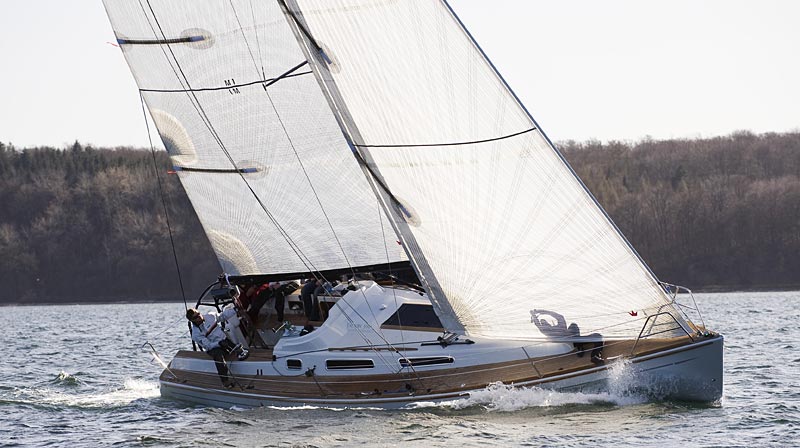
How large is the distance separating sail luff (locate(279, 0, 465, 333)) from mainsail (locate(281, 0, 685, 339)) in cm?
2

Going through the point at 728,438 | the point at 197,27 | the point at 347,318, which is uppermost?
the point at 197,27

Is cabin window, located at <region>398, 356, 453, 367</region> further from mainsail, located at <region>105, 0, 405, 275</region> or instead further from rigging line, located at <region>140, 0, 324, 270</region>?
rigging line, located at <region>140, 0, 324, 270</region>

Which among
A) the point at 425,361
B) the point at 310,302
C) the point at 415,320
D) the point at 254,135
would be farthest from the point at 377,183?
the point at 254,135

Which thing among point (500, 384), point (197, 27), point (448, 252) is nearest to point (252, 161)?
point (197, 27)

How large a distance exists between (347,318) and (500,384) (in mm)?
2901

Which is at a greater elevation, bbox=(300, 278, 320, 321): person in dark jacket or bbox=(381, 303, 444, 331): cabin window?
bbox=(300, 278, 320, 321): person in dark jacket

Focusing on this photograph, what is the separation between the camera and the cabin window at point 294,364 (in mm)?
18531

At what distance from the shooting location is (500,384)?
16672 mm

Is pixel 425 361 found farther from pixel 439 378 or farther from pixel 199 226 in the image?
pixel 199 226

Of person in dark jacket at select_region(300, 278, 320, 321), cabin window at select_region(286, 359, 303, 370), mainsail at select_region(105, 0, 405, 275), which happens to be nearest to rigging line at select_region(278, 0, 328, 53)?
mainsail at select_region(105, 0, 405, 275)

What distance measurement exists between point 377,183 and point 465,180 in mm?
1360

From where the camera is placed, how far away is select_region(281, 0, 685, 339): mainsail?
1616 centimetres

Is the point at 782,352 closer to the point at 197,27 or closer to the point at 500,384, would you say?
the point at 500,384

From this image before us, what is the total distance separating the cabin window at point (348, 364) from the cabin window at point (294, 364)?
50 centimetres
